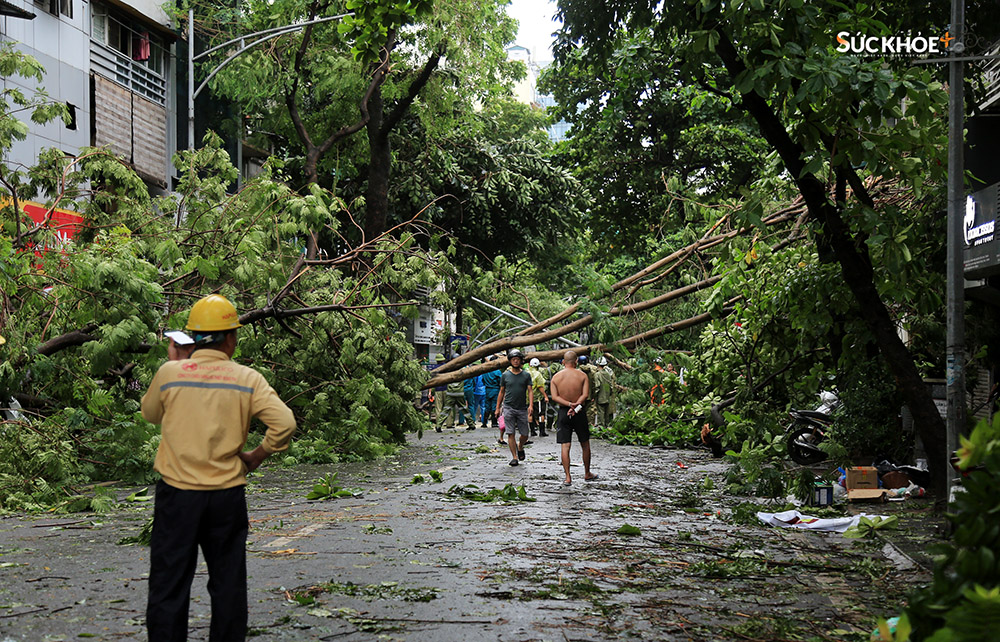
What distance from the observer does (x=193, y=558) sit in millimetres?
4922

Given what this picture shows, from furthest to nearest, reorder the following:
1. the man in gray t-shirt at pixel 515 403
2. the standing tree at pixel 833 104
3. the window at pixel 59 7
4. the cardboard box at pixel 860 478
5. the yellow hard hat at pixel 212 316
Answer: the window at pixel 59 7
the man in gray t-shirt at pixel 515 403
the cardboard box at pixel 860 478
the standing tree at pixel 833 104
the yellow hard hat at pixel 212 316

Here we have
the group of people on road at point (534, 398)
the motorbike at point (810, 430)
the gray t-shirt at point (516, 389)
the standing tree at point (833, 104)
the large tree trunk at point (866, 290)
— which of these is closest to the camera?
the standing tree at point (833, 104)

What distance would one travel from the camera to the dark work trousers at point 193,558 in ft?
15.7

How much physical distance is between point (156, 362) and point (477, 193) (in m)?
20.0

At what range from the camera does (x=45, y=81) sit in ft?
76.3

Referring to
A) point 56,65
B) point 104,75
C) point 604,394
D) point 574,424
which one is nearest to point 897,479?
point 574,424

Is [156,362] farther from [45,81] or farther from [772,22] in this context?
[45,81]

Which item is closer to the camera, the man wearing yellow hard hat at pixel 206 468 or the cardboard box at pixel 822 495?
the man wearing yellow hard hat at pixel 206 468

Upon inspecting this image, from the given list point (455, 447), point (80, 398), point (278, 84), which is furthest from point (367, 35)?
point (278, 84)

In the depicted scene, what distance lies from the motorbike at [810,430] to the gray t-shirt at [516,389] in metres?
4.42

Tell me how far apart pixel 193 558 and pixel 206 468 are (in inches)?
16.1

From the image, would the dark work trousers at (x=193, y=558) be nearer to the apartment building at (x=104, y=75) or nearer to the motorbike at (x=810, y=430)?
the motorbike at (x=810, y=430)

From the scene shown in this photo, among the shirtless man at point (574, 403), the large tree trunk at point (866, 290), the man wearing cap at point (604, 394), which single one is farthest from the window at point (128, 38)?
the large tree trunk at point (866, 290)

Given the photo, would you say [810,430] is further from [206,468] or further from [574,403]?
[206,468]
